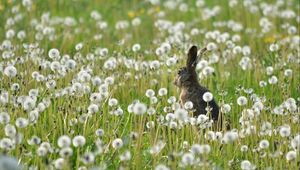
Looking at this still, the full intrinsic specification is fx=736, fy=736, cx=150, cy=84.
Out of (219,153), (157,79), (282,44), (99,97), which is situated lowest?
(219,153)

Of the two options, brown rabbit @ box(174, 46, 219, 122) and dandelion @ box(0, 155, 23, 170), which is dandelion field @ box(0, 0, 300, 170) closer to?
dandelion @ box(0, 155, 23, 170)

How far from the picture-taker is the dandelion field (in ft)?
17.5

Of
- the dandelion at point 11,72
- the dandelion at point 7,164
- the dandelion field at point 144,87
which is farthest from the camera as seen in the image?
the dandelion at point 11,72

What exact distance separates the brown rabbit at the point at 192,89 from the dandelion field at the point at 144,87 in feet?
0.46

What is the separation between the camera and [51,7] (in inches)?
455

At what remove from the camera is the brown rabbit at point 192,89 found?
6480 millimetres

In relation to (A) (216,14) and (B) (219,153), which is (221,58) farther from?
(B) (219,153)

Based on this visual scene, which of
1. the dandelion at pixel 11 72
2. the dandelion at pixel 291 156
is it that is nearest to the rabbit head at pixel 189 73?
the dandelion at pixel 11 72

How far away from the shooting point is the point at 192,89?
6.74 m

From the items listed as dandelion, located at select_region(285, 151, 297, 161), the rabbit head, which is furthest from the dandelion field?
the rabbit head

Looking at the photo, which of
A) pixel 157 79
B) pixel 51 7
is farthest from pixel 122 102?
pixel 51 7

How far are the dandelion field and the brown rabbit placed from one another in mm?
140

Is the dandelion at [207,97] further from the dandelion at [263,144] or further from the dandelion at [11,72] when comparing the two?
the dandelion at [11,72]

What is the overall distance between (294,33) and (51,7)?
3.82m
